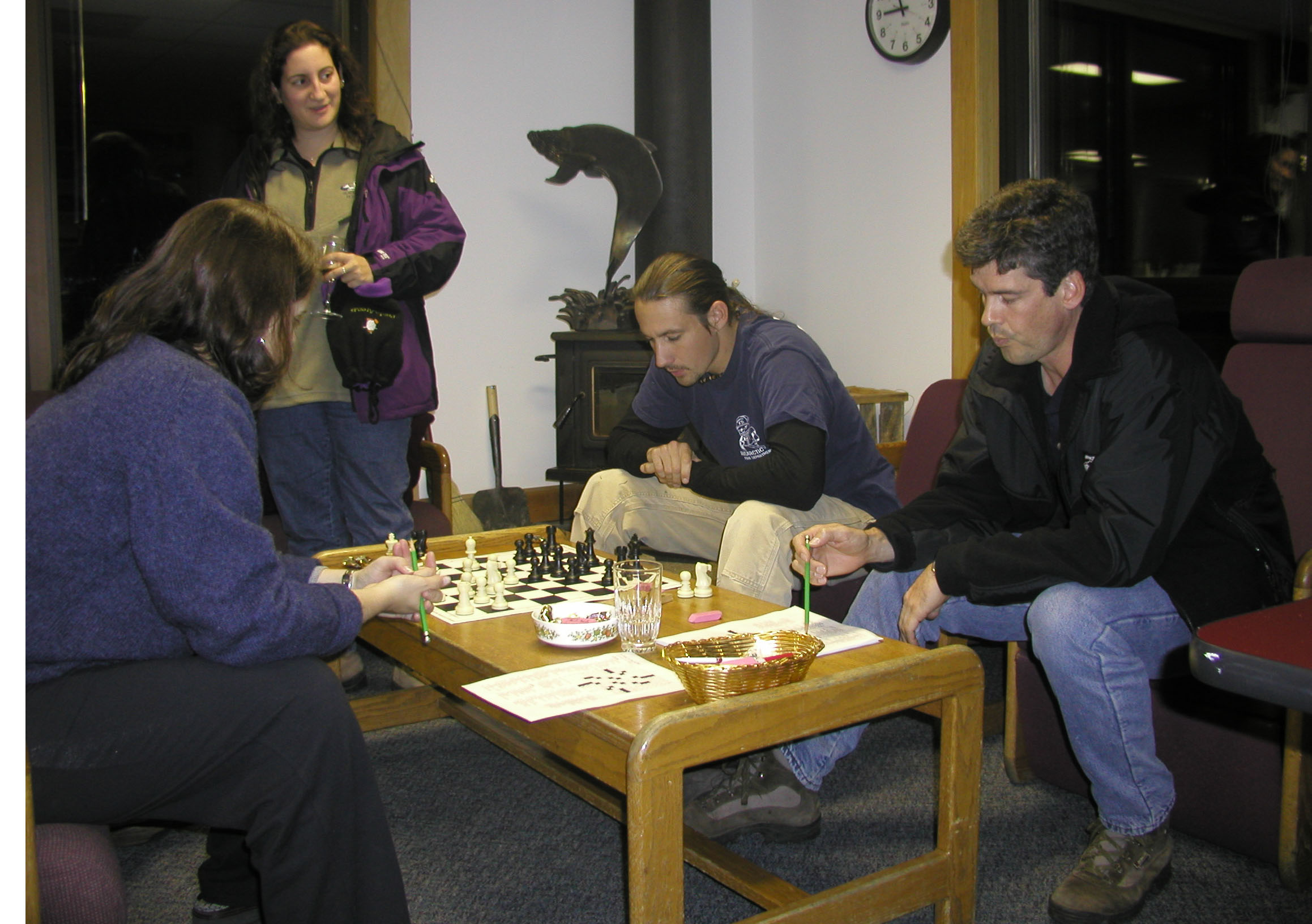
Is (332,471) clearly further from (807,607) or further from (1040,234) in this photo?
(1040,234)

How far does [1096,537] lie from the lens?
1.60 m

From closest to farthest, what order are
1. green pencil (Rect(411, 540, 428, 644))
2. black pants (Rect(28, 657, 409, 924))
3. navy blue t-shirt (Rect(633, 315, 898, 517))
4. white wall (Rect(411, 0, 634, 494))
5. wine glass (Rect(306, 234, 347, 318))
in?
black pants (Rect(28, 657, 409, 924))
green pencil (Rect(411, 540, 428, 644))
navy blue t-shirt (Rect(633, 315, 898, 517))
wine glass (Rect(306, 234, 347, 318))
white wall (Rect(411, 0, 634, 494))

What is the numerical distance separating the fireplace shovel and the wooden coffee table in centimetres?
251

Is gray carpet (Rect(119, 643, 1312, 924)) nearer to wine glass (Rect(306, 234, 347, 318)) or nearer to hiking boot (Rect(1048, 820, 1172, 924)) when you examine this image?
hiking boot (Rect(1048, 820, 1172, 924))

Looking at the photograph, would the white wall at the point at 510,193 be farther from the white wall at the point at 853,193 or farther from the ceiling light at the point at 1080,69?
the ceiling light at the point at 1080,69

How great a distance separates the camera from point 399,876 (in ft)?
4.13

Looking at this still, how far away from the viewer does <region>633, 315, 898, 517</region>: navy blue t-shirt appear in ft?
7.53

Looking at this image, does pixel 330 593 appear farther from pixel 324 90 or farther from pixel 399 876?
pixel 324 90

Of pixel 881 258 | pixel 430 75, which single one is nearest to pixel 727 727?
pixel 881 258

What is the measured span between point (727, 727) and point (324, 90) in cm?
195

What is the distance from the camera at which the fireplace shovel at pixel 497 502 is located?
437 cm

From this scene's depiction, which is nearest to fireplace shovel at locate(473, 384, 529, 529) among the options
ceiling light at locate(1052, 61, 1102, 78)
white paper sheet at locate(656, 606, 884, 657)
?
ceiling light at locate(1052, 61, 1102, 78)

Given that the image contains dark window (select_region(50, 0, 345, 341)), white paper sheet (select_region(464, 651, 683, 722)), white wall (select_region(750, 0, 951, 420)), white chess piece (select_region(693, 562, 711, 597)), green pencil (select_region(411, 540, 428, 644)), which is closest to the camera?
white paper sheet (select_region(464, 651, 683, 722))

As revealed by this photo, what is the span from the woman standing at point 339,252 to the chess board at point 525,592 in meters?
0.49
